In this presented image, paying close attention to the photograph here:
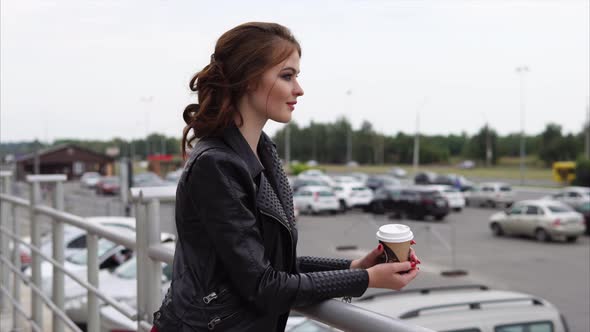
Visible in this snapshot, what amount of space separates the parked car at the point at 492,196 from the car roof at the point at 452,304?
2896cm

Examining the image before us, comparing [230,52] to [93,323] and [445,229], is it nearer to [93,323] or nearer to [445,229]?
[93,323]

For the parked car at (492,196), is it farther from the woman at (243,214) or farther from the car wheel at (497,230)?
the woman at (243,214)

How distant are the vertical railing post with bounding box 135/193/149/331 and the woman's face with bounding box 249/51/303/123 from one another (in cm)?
84

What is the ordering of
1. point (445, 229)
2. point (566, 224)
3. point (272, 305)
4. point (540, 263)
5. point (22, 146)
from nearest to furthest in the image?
1. point (272, 305)
2. point (22, 146)
3. point (540, 263)
4. point (566, 224)
5. point (445, 229)

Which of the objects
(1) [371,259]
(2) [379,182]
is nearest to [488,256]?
(1) [371,259]

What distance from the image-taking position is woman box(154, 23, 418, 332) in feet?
4.23

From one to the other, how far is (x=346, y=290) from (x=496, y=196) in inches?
1285

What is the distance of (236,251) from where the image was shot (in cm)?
127

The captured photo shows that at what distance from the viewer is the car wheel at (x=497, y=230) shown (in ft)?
66.7

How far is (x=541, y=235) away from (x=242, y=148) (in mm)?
17373

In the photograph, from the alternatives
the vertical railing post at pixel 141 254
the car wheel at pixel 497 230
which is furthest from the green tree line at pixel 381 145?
the vertical railing post at pixel 141 254

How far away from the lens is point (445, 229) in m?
23.5

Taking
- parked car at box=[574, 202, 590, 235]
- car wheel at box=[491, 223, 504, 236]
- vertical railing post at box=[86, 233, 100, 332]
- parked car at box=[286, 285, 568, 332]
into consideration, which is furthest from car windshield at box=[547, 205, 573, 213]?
vertical railing post at box=[86, 233, 100, 332]

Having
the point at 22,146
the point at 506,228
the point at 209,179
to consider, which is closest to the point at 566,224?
the point at 506,228
